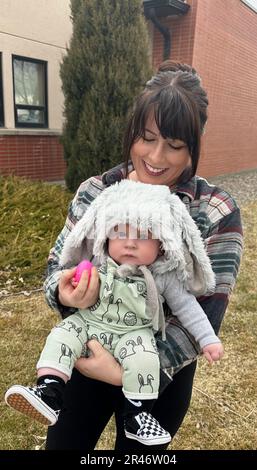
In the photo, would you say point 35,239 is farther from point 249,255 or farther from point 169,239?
point 169,239

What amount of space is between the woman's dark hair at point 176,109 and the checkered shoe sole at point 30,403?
1.02 meters

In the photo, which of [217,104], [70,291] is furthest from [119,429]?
[217,104]

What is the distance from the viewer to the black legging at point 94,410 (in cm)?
172

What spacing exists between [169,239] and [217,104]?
39.8 feet

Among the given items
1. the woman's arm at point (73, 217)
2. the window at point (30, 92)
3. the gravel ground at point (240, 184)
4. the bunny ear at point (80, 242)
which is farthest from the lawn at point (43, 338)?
the gravel ground at point (240, 184)

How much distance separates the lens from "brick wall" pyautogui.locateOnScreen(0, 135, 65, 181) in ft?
29.6

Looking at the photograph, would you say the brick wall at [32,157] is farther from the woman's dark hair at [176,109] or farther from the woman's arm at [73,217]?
the woman's dark hair at [176,109]

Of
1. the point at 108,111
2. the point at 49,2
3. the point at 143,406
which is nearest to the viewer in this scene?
the point at 143,406

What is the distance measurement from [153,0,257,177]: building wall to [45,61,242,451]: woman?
9.80m

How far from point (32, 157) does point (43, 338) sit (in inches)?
254

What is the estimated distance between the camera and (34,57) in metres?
9.20

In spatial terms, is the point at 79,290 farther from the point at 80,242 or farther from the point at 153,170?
the point at 153,170

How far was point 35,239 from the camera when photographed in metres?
5.88

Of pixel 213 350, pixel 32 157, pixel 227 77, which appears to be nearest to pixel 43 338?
pixel 213 350
